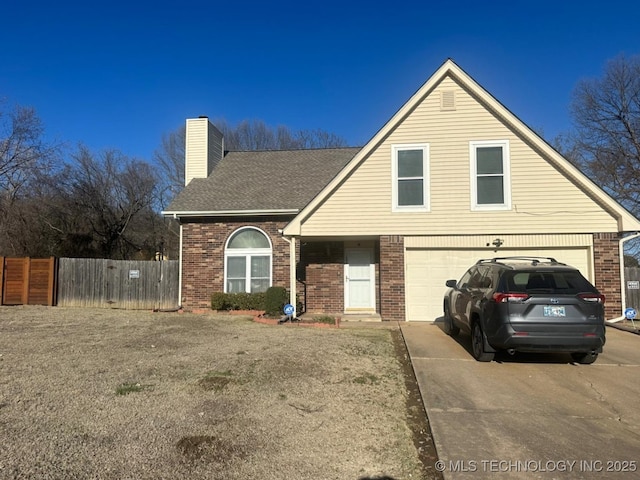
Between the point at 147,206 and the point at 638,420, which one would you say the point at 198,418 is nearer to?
the point at 638,420

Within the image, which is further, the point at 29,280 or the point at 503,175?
the point at 29,280

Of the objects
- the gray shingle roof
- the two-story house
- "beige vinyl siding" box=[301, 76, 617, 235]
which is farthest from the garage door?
the gray shingle roof

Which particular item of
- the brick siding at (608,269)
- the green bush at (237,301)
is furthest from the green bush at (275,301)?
the brick siding at (608,269)

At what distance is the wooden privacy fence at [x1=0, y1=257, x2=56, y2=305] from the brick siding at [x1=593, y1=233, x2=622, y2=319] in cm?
1748

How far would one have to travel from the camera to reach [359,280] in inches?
535

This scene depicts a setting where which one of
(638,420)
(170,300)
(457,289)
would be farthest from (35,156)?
(638,420)

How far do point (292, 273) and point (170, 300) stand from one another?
5.52m

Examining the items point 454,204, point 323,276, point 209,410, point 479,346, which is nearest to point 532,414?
point 479,346

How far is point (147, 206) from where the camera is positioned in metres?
31.2

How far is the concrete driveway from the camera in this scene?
3.62 metres

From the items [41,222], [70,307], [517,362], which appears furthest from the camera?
[41,222]

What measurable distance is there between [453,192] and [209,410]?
350 inches

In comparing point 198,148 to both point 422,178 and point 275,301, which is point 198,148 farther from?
point 422,178

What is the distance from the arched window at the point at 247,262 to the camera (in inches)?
558
